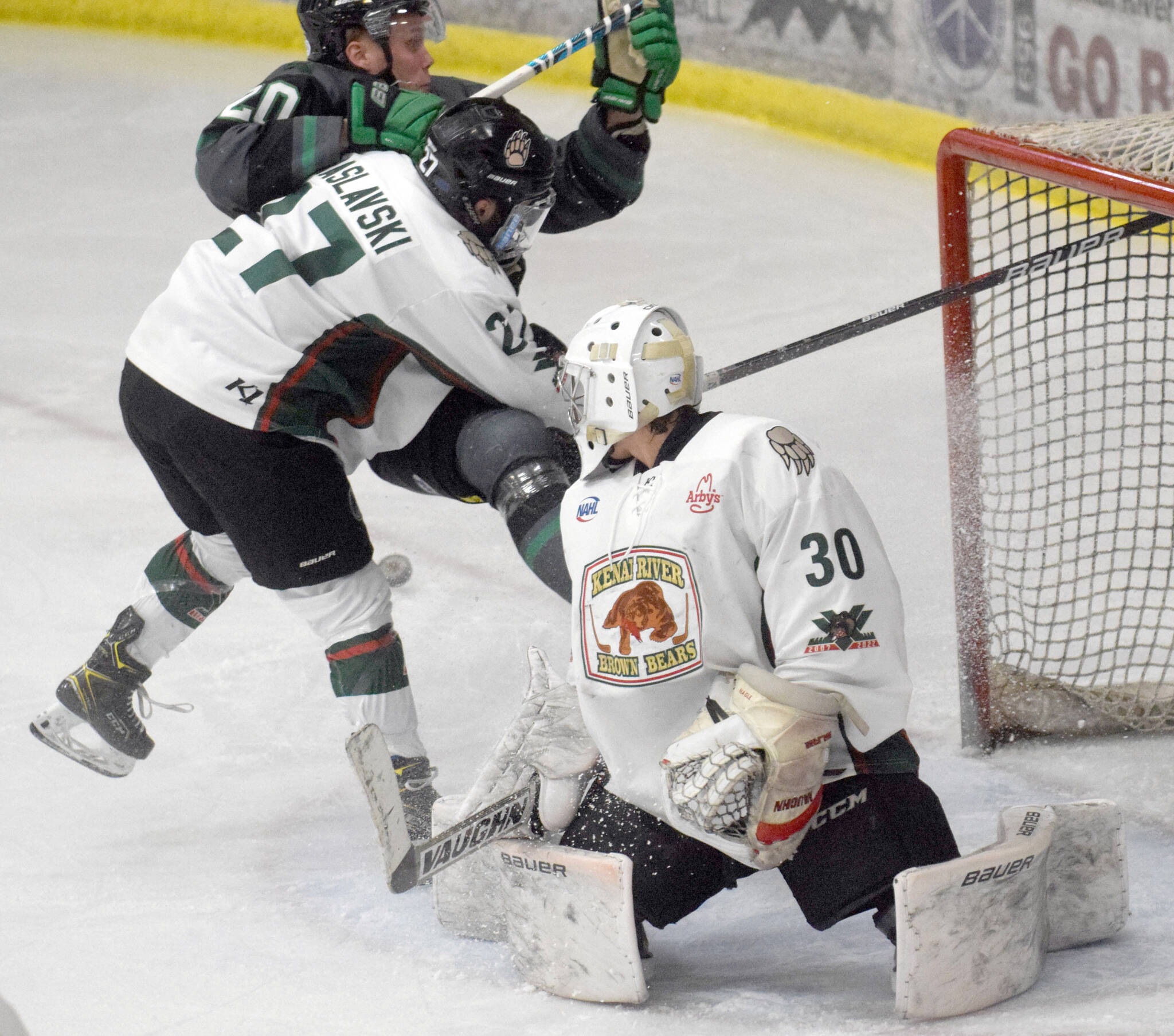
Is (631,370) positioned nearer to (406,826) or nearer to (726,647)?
(726,647)

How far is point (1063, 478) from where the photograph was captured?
2.95m

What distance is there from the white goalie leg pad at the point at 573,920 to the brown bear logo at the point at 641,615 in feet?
0.93

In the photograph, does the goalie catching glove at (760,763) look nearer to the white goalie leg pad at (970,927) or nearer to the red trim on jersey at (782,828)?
the red trim on jersey at (782,828)

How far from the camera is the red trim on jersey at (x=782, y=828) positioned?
2.06 metres

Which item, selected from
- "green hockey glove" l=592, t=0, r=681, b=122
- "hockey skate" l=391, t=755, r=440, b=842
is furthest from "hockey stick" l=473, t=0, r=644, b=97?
"hockey skate" l=391, t=755, r=440, b=842

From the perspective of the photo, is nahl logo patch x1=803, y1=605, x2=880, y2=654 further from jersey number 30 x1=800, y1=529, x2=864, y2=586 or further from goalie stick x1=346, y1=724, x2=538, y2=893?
goalie stick x1=346, y1=724, x2=538, y2=893

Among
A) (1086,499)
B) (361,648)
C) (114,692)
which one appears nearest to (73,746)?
(114,692)

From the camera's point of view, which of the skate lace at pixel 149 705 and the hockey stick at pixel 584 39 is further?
the skate lace at pixel 149 705

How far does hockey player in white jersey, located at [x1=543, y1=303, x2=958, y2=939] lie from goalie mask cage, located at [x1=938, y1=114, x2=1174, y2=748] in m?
0.76

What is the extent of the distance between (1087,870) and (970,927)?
30 cm

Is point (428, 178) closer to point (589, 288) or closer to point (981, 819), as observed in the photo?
point (981, 819)

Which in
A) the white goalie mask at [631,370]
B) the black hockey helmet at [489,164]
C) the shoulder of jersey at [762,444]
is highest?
the black hockey helmet at [489,164]

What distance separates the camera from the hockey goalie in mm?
2037

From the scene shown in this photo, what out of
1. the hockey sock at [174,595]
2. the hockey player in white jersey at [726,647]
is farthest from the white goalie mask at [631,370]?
the hockey sock at [174,595]
